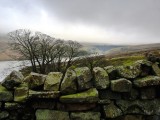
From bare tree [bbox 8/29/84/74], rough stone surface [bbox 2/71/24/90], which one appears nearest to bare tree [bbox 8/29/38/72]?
bare tree [bbox 8/29/84/74]

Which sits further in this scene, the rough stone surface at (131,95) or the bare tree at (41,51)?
the bare tree at (41,51)

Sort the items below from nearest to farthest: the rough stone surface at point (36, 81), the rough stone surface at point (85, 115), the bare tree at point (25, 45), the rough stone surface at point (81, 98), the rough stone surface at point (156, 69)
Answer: the rough stone surface at point (81, 98), the rough stone surface at point (85, 115), the rough stone surface at point (36, 81), the rough stone surface at point (156, 69), the bare tree at point (25, 45)

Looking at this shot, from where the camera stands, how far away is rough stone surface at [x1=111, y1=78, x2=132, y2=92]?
688 centimetres

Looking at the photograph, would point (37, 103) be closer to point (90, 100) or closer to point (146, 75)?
point (90, 100)

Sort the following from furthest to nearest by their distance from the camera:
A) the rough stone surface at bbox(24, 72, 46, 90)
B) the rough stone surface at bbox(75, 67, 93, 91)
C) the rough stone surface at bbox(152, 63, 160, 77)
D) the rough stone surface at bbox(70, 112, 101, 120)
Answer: the rough stone surface at bbox(152, 63, 160, 77), the rough stone surface at bbox(24, 72, 46, 90), the rough stone surface at bbox(75, 67, 93, 91), the rough stone surface at bbox(70, 112, 101, 120)

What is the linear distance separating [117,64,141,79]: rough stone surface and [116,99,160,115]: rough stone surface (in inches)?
27.1

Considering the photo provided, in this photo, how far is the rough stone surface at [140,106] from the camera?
707 cm

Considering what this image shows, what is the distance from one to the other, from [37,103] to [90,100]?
56.1 inches

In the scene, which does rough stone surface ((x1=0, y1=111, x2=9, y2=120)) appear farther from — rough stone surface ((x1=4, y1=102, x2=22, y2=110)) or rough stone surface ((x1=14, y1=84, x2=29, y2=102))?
rough stone surface ((x1=14, y1=84, x2=29, y2=102))

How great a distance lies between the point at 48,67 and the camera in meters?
48.3

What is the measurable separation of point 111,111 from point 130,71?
1193 millimetres

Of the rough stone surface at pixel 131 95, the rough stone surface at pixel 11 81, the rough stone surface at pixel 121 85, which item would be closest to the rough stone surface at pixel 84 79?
the rough stone surface at pixel 121 85

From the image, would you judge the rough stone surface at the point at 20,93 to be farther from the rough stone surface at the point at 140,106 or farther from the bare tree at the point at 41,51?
the bare tree at the point at 41,51

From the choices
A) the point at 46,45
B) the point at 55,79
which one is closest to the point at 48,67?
the point at 46,45
